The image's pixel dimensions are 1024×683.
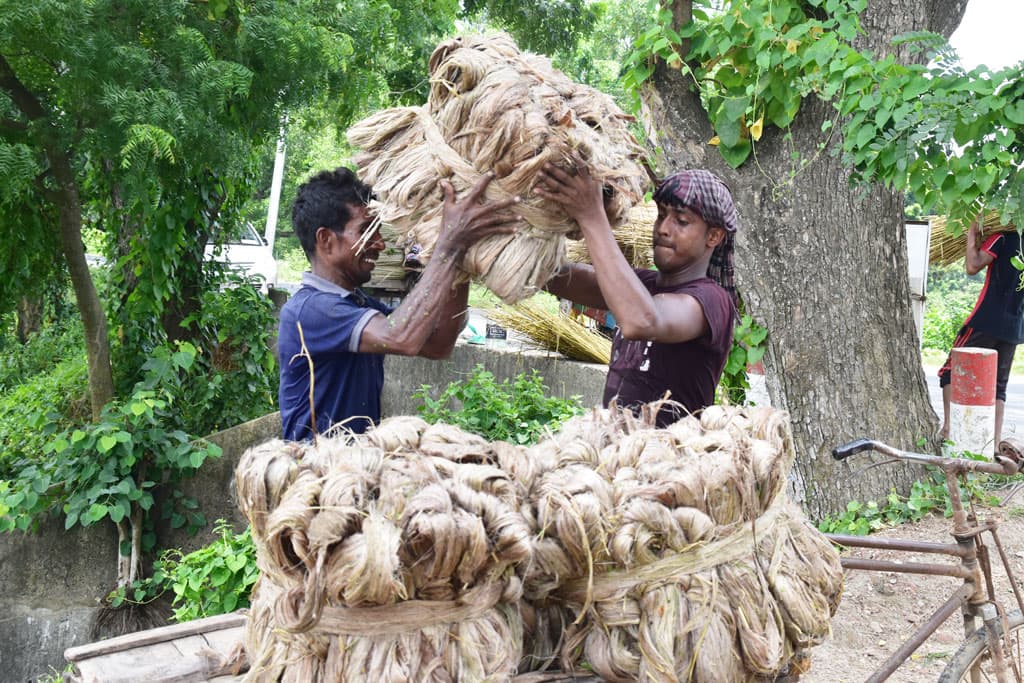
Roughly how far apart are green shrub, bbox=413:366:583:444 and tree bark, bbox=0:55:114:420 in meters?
2.19

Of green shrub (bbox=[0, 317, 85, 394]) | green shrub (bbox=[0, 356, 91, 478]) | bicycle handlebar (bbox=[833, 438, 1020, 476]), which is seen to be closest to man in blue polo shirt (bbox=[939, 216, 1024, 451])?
bicycle handlebar (bbox=[833, 438, 1020, 476])

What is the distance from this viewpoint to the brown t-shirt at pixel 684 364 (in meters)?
2.41

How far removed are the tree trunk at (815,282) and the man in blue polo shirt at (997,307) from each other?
1.44 metres

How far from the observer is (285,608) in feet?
4.60

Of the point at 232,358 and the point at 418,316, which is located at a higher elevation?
the point at 418,316

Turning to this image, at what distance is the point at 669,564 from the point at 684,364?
38.1 inches

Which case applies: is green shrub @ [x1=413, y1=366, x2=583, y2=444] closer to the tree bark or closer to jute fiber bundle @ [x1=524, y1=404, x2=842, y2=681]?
the tree bark

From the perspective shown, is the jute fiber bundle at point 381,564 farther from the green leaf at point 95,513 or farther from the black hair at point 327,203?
the green leaf at point 95,513

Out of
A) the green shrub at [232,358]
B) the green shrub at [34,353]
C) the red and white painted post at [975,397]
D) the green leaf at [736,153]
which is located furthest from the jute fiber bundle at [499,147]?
the green shrub at [34,353]

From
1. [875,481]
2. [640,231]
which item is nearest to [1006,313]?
[875,481]

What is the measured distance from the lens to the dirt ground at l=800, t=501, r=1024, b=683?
153 inches

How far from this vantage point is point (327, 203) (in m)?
2.54

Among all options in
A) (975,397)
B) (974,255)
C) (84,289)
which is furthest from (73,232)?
(974,255)

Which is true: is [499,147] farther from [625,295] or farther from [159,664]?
[159,664]
